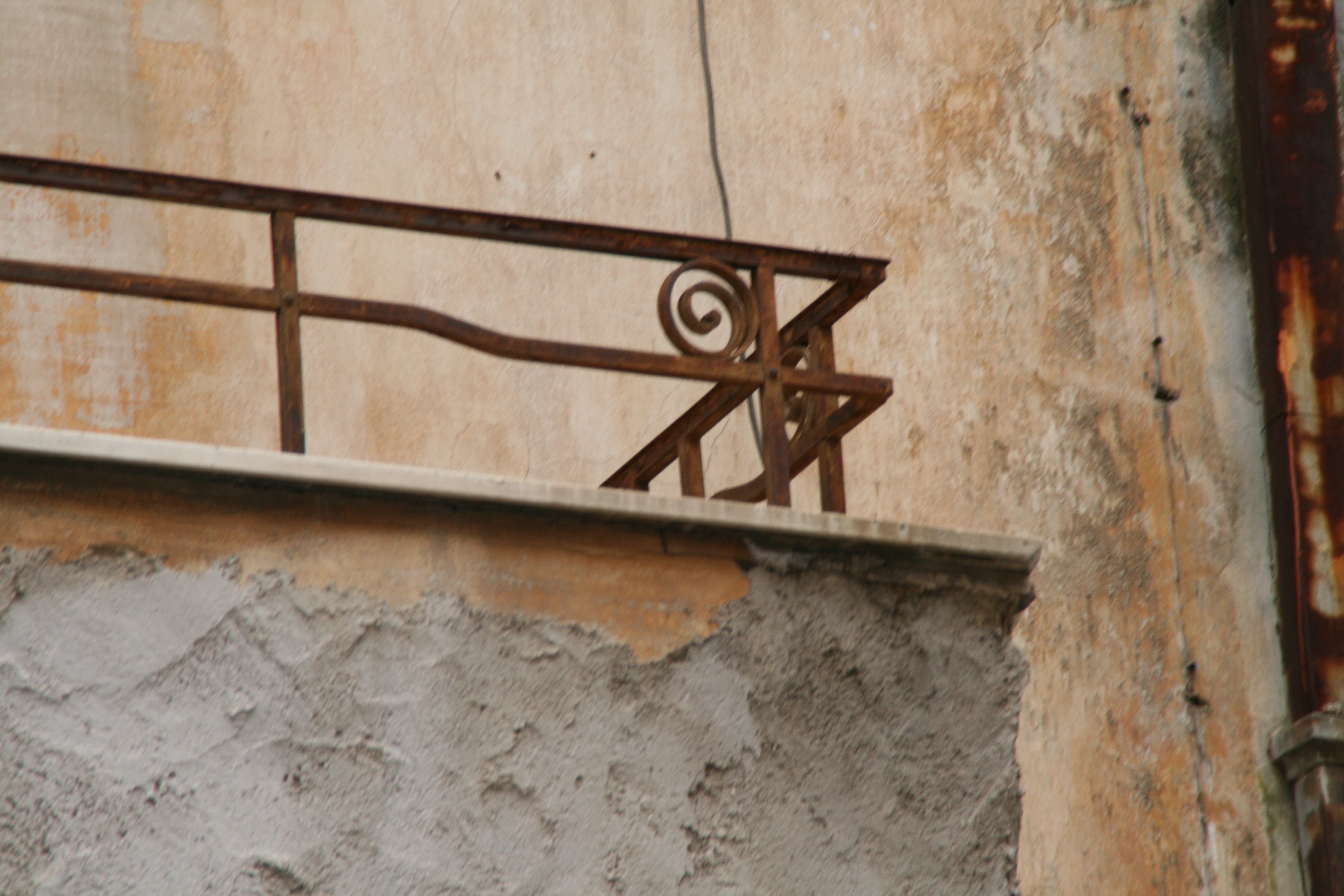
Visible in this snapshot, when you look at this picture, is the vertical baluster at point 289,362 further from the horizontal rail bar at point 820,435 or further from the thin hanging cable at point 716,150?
the thin hanging cable at point 716,150

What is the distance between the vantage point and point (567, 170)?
581cm

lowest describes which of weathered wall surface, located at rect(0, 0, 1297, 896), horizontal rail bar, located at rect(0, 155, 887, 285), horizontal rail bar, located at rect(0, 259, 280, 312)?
horizontal rail bar, located at rect(0, 259, 280, 312)

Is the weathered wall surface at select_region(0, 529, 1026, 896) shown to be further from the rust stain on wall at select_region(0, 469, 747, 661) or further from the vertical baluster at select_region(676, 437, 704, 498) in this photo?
the vertical baluster at select_region(676, 437, 704, 498)

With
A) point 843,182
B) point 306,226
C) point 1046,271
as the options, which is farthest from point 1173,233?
point 306,226

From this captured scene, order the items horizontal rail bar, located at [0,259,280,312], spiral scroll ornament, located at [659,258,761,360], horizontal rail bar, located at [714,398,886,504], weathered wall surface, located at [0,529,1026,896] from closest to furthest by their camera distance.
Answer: weathered wall surface, located at [0,529,1026,896] → horizontal rail bar, located at [0,259,280,312] → spiral scroll ornament, located at [659,258,761,360] → horizontal rail bar, located at [714,398,886,504]

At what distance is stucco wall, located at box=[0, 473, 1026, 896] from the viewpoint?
3428 millimetres

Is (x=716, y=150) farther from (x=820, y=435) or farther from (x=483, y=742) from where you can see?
(x=483, y=742)

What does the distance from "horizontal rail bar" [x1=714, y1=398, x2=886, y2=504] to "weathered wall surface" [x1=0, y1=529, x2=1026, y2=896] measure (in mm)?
355

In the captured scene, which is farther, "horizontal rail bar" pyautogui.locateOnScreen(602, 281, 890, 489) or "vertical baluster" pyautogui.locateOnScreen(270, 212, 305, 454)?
"horizontal rail bar" pyautogui.locateOnScreen(602, 281, 890, 489)

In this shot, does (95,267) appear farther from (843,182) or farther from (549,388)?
(843,182)

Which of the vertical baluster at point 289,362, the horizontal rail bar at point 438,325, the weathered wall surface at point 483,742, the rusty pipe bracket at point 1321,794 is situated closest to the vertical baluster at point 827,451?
the horizontal rail bar at point 438,325

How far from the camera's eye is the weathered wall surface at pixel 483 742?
342 cm

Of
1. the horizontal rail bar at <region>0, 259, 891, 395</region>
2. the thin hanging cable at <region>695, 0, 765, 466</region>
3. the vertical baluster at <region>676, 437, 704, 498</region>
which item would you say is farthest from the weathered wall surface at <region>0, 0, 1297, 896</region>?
the horizontal rail bar at <region>0, 259, 891, 395</region>

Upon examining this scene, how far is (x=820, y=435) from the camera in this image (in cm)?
418
